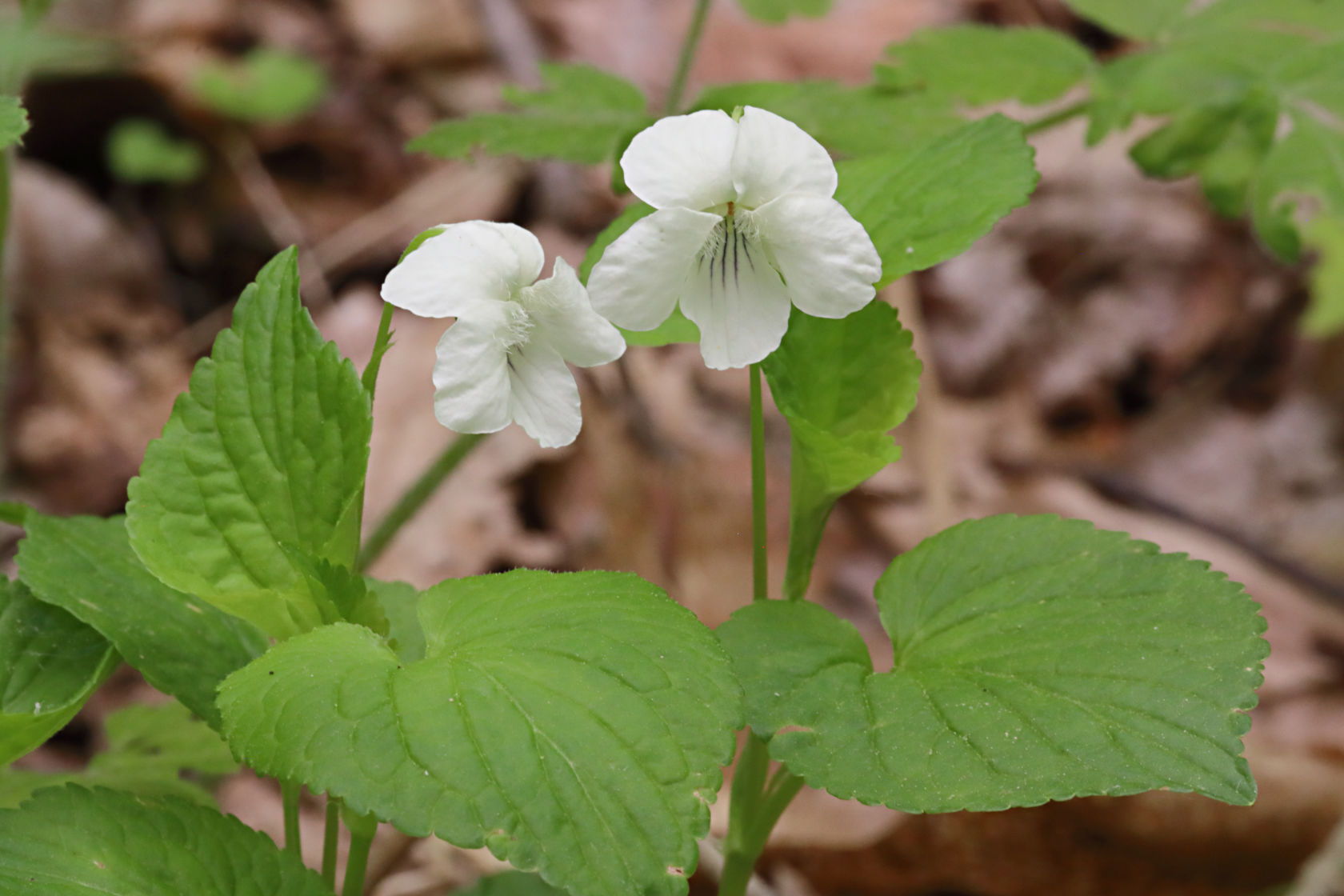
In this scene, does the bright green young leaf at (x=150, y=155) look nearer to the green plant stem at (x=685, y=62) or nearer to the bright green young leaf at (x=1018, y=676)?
the green plant stem at (x=685, y=62)

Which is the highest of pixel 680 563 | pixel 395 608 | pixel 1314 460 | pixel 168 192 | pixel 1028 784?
pixel 1028 784

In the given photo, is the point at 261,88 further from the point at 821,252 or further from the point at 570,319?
the point at 821,252

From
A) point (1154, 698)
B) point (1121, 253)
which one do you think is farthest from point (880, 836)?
point (1121, 253)

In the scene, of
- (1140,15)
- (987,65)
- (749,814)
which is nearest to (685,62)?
(987,65)

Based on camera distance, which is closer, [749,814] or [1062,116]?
[749,814]

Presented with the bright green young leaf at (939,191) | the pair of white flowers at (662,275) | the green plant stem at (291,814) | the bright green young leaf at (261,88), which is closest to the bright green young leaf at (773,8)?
the bright green young leaf at (939,191)

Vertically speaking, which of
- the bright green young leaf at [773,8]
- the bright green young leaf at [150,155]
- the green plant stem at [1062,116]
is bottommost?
the bright green young leaf at [150,155]

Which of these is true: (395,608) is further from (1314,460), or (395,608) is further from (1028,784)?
(1314,460)
